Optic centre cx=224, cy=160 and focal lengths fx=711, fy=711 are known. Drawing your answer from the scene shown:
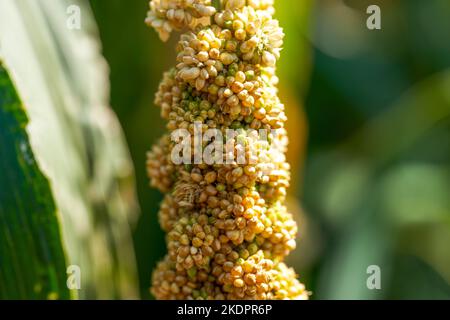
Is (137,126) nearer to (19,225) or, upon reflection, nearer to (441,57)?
(19,225)

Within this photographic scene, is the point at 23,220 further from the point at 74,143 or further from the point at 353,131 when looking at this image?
the point at 353,131

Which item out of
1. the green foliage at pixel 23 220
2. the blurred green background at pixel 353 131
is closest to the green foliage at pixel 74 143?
the green foliage at pixel 23 220

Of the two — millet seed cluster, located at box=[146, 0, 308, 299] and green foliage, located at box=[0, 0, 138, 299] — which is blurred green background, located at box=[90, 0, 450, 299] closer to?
green foliage, located at box=[0, 0, 138, 299]

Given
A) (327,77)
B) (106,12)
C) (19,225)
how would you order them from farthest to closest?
(327,77), (106,12), (19,225)

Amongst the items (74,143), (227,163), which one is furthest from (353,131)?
(227,163)

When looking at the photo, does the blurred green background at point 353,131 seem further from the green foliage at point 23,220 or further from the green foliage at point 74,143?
the green foliage at point 23,220

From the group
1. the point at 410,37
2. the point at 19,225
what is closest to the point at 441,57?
the point at 410,37
